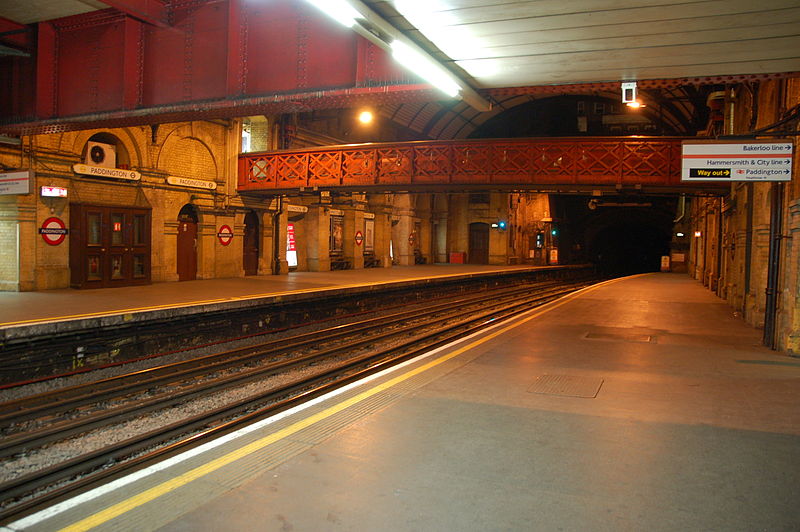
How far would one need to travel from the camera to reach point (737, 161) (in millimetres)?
8258

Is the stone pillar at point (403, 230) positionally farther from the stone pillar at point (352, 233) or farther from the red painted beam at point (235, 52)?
the red painted beam at point (235, 52)

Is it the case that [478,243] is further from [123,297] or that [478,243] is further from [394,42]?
[394,42]

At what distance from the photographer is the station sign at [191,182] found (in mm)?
17453

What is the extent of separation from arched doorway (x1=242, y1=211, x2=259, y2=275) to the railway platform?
15742 millimetres

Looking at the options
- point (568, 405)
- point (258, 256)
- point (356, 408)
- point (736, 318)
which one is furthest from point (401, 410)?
point (258, 256)

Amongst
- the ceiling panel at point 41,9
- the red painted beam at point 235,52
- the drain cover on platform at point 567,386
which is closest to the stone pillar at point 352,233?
the ceiling panel at point 41,9

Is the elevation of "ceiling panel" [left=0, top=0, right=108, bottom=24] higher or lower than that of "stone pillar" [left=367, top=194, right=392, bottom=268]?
higher

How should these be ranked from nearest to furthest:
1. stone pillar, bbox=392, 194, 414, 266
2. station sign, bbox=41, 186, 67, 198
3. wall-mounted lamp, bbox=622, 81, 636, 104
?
wall-mounted lamp, bbox=622, 81, 636, 104, station sign, bbox=41, 186, 67, 198, stone pillar, bbox=392, 194, 414, 266

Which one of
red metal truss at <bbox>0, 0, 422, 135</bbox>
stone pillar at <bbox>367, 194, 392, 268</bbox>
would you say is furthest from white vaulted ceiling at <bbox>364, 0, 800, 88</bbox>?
stone pillar at <bbox>367, 194, 392, 268</bbox>

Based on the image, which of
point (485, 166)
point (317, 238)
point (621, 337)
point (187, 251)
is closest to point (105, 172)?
point (187, 251)

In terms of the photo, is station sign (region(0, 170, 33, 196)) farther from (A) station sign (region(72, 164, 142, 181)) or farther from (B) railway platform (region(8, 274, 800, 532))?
(B) railway platform (region(8, 274, 800, 532))

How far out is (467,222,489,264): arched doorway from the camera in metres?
36.9

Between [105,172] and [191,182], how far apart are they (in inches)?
128

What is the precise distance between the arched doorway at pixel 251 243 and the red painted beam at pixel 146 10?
12744mm
